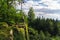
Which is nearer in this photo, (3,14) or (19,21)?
(3,14)

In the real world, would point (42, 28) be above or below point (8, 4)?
below

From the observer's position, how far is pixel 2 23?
6406 millimetres

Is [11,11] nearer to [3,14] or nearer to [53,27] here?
[3,14]

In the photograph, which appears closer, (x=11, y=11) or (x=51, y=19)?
(x=11, y=11)

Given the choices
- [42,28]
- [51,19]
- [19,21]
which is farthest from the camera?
[51,19]

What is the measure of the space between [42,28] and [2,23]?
63.5 m

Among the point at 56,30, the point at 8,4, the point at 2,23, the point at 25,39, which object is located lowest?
the point at 56,30

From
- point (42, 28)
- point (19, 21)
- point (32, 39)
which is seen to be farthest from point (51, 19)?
point (19, 21)

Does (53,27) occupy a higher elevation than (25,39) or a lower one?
lower

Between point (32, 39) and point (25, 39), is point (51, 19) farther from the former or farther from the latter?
point (25, 39)

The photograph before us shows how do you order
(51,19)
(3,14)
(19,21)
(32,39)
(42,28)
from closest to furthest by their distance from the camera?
(3,14), (19,21), (32,39), (42,28), (51,19)

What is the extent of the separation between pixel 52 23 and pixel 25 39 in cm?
6761

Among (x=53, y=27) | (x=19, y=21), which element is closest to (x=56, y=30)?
(x=53, y=27)

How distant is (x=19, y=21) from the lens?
23.8 ft
